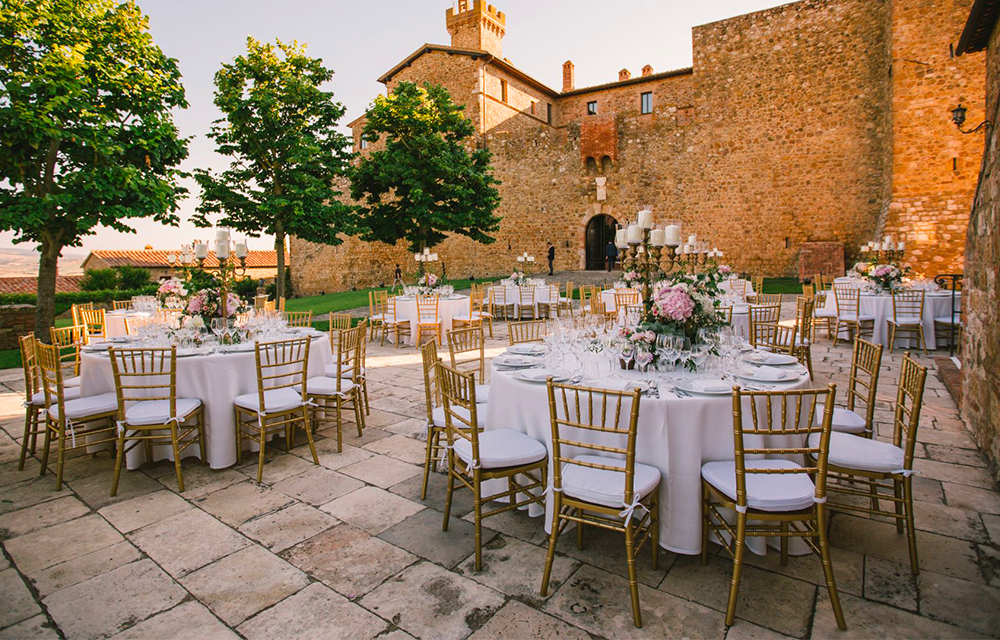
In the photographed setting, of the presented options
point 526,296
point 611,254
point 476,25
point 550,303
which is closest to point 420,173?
point 526,296

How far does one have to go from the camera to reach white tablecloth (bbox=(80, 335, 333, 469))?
387cm

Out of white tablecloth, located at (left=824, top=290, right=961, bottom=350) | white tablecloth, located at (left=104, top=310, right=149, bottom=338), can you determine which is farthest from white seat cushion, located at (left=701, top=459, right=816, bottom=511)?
white tablecloth, located at (left=104, top=310, right=149, bottom=338)

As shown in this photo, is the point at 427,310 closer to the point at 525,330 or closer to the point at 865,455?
the point at 525,330

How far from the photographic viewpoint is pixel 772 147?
17.2m

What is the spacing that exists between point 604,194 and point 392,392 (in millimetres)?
16306

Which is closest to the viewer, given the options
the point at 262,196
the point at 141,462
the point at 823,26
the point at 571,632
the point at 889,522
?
the point at 571,632

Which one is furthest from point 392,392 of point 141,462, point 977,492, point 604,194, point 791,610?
point 604,194

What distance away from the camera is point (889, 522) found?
290 cm

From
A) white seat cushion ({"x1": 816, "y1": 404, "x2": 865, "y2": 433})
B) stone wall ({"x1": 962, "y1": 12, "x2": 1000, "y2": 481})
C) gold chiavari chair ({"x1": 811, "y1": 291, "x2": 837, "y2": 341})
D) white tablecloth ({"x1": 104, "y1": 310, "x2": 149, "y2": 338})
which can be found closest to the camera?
white seat cushion ({"x1": 816, "y1": 404, "x2": 865, "y2": 433})

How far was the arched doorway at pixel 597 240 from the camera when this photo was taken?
74.8ft

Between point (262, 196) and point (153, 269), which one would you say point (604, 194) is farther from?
point (153, 269)

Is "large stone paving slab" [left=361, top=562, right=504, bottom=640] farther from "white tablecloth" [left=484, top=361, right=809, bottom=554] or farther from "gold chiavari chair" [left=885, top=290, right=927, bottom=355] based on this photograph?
"gold chiavari chair" [left=885, top=290, right=927, bottom=355]

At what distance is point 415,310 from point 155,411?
5.79m

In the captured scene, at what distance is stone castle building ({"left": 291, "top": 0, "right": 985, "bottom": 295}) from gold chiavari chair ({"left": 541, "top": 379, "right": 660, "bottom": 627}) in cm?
1536
